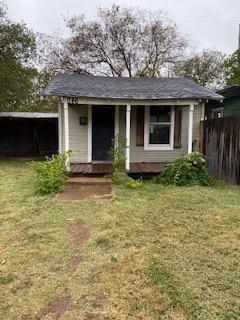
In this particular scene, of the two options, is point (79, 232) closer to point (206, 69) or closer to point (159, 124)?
point (159, 124)

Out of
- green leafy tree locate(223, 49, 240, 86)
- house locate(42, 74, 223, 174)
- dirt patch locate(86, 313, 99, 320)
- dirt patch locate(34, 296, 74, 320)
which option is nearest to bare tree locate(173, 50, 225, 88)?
green leafy tree locate(223, 49, 240, 86)

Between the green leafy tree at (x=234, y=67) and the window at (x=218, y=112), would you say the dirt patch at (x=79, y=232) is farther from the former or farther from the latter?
the green leafy tree at (x=234, y=67)

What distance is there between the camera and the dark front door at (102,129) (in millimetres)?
10109

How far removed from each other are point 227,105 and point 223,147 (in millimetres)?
5135

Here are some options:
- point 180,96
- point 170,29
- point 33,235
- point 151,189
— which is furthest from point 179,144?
point 170,29

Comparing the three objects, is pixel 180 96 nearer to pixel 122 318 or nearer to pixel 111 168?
pixel 111 168

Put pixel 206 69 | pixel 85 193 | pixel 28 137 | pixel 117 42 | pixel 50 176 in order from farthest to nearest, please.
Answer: pixel 206 69 < pixel 117 42 < pixel 28 137 < pixel 50 176 < pixel 85 193

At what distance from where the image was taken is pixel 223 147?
8.59m

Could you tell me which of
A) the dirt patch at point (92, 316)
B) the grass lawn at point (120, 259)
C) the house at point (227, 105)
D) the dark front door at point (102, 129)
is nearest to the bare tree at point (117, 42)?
the house at point (227, 105)

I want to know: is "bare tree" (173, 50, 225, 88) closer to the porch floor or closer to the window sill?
the window sill

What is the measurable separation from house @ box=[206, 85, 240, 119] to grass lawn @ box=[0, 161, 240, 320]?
6549 mm

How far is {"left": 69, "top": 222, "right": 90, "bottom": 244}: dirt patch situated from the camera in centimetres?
450

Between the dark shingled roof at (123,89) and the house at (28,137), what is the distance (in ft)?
18.9

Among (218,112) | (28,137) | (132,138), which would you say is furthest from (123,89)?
(28,137)
